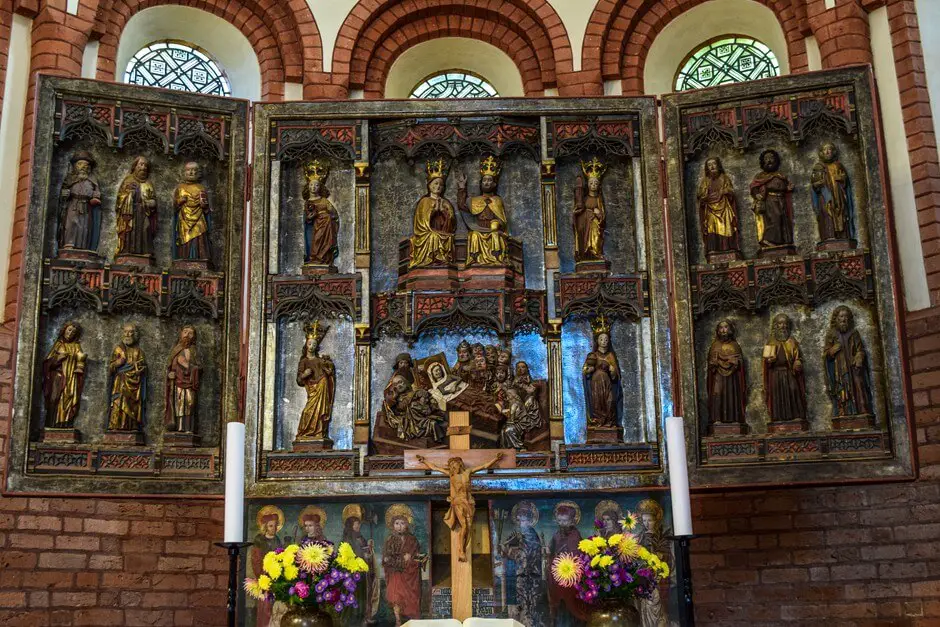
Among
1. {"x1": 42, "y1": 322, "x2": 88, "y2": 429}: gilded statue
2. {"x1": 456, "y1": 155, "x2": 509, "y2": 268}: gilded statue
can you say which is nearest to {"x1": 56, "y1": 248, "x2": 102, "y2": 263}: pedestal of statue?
{"x1": 42, "y1": 322, "x2": 88, "y2": 429}: gilded statue

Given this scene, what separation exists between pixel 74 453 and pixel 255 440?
1502 millimetres

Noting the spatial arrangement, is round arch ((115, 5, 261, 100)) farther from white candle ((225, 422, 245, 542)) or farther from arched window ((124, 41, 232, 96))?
white candle ((225, 422, 245, 542))

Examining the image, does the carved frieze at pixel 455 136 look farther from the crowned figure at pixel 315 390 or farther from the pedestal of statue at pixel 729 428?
the pedestal of statue at pixel 729 428

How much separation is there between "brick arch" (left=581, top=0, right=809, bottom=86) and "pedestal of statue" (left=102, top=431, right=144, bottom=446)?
6007 millimetres

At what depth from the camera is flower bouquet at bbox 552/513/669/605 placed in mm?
9297

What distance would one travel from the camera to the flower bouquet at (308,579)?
9.29m

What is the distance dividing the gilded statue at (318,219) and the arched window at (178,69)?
2669 mm

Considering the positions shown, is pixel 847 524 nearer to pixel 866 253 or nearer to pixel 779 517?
pixel 779 517

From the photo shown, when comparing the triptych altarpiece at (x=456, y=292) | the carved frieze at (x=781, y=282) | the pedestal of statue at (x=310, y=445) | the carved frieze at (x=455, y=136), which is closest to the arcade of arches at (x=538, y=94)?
the triptych altarpiece at (x=456, y=292)

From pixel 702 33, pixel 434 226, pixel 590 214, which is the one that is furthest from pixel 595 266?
pixel 702 33

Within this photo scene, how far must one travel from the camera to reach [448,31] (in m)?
14.1

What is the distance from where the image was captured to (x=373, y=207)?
1198 centimetres

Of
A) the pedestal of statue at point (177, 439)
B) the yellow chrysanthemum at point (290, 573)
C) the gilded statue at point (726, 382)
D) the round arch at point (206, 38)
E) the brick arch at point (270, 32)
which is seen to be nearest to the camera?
the yellow chrysanthemum at point (290, 573)

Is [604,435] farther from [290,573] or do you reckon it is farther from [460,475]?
[290,573]
